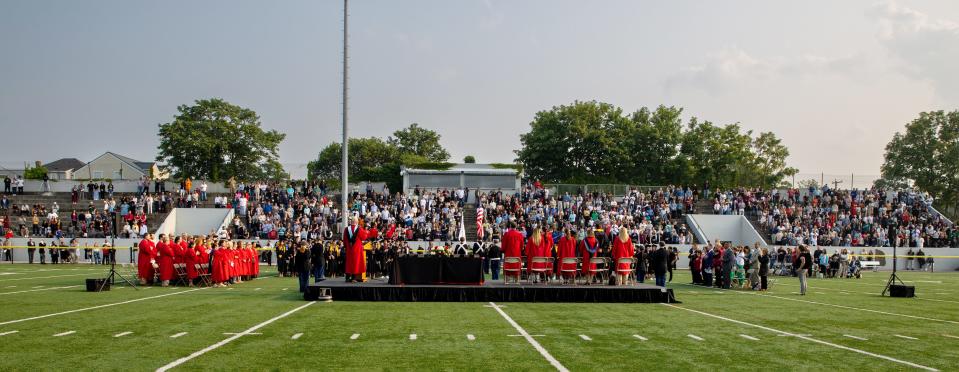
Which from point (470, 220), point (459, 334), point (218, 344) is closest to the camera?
point (218, 344)

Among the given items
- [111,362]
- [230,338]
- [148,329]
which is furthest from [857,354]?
[148,329]

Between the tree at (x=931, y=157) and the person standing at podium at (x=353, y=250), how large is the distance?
63132 millimetres

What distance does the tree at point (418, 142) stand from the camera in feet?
367

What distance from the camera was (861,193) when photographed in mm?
50906

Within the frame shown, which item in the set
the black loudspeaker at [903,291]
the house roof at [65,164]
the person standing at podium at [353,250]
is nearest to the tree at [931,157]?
the black loudspeaker at [903,291]

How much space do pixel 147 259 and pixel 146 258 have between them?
4cm

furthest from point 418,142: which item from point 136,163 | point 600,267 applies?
point 600,267

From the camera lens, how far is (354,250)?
2194cm

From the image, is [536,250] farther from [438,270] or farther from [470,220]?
[470,220]

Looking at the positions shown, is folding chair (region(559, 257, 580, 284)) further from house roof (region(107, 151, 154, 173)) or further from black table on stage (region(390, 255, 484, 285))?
house roof (region(107, 151, 154, 173))

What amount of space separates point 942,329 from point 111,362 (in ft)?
46.2

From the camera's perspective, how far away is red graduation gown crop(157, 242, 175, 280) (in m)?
24.1

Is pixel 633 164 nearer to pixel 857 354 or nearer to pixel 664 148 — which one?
pixel 664 148

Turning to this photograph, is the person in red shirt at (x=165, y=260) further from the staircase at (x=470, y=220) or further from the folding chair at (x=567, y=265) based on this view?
the staircase at (x=470, y=220)
